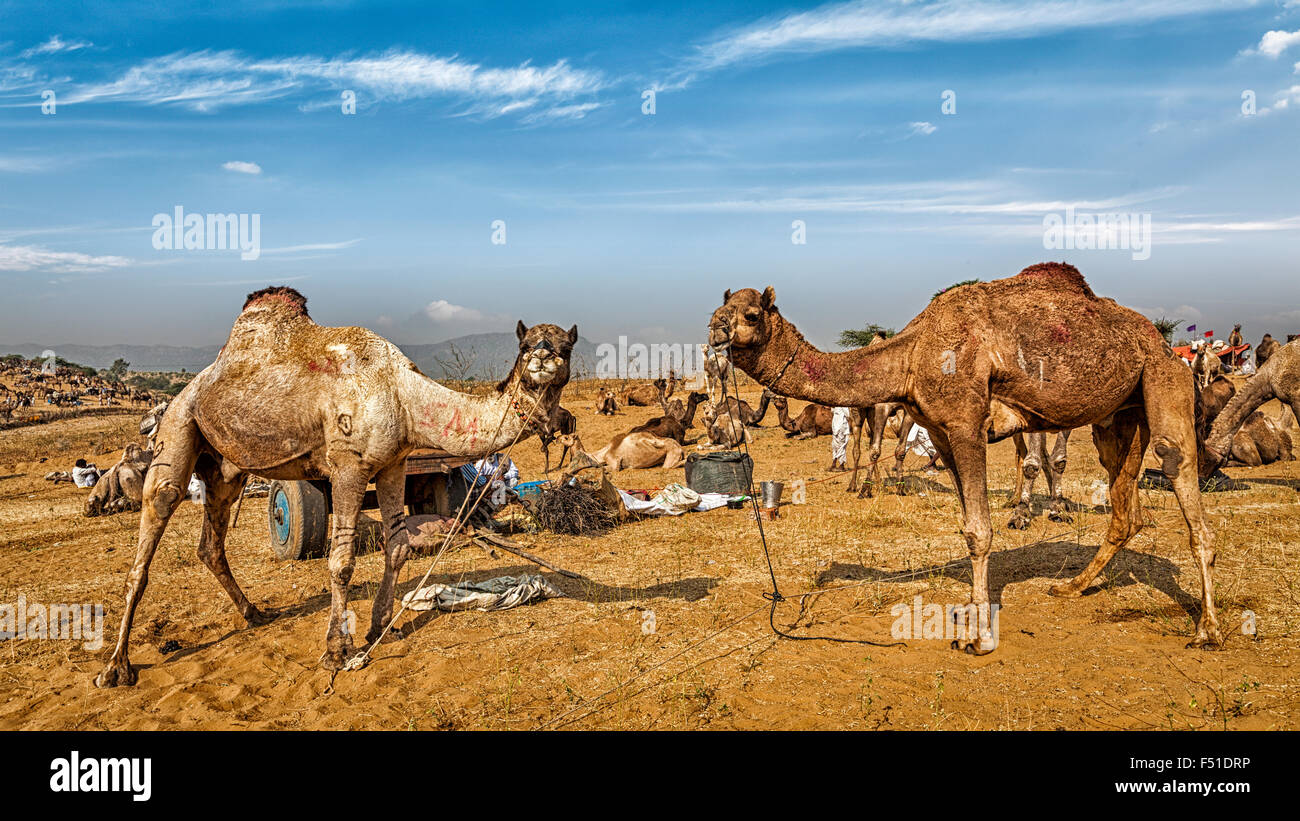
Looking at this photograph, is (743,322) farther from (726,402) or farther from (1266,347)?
(1266,347)

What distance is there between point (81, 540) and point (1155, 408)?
13404mm

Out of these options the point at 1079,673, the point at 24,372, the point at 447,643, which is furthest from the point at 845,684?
the point at 24,372

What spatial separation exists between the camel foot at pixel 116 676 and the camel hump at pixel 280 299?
294cm

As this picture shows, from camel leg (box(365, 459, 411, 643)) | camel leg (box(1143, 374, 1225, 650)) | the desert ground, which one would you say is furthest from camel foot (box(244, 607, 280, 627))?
camel leg (box(1143, 374, 1225, 650))

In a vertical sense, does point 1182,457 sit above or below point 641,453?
above

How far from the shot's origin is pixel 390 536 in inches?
246

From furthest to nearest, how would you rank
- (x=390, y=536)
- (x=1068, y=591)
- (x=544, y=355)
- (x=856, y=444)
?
1. (x=856, y=444)
2. (x=1068, y=591)
3. (x=390, y=536)
4. (x=544, y=355)

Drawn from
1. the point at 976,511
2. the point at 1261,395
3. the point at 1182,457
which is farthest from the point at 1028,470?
the point at 976,511

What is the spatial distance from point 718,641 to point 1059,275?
4241 millimetres

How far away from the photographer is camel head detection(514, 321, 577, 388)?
5.48 m

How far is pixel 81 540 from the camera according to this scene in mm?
10961

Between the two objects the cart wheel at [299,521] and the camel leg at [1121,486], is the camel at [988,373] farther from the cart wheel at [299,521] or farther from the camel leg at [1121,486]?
the cart wheel at [299,521]

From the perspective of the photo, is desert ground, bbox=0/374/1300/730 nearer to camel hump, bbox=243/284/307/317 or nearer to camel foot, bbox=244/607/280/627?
camel foot, bbox=244/607/280/627

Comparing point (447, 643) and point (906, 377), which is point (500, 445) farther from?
point (906, 377)
